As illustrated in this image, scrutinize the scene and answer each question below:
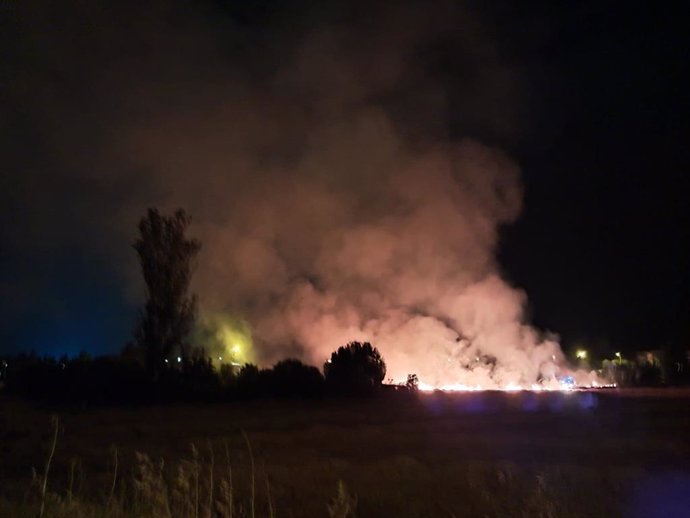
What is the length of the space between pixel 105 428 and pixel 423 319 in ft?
106

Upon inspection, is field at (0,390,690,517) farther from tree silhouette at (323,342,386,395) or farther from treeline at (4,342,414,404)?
tree silhouette at (323,342,386,395)

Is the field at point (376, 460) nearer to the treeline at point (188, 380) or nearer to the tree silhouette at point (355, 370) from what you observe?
the treeline at point (188, 380)

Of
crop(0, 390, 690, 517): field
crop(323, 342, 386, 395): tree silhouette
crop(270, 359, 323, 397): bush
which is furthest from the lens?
crop(323, 342, 386, 395): tree silhouette

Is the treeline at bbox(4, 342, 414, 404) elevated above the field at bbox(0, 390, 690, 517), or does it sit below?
above

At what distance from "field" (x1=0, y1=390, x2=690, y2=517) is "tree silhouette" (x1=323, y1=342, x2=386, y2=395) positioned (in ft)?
31.9

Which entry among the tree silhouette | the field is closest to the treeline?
the tree silhouette

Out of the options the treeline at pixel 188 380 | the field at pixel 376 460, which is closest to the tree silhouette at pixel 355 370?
the treeline at pixel 188 380

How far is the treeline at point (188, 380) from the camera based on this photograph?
102ft

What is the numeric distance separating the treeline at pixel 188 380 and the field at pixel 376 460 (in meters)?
6.04

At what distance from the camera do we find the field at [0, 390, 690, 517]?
27.1 feet

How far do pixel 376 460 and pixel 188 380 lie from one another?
2234 cm

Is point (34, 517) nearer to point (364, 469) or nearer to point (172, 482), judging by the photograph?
point (172, 482)

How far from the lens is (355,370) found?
119 ft

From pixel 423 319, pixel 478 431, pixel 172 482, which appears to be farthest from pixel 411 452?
pixel 423 319
